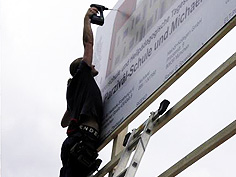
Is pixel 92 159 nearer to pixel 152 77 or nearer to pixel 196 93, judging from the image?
pixel 152 77

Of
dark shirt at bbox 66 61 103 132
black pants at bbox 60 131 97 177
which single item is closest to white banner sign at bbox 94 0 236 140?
dark shirt at bbox 66 61 103 132

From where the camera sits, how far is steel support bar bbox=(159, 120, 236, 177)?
3.34 m

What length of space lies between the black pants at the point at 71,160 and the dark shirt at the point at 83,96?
0.15 meters

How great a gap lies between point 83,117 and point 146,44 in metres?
0.74

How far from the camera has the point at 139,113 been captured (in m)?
4.49

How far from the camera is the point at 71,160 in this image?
481 cm

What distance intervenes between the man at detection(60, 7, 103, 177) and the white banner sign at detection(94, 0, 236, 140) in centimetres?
11

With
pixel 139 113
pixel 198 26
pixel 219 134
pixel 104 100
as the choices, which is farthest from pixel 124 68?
pixel 219 134

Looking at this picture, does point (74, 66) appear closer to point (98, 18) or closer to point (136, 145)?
point (98, 18)

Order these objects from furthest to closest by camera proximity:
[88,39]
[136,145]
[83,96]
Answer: [88,39], [83,96], [136,145]

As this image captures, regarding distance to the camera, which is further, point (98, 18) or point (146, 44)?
point (98, 18)

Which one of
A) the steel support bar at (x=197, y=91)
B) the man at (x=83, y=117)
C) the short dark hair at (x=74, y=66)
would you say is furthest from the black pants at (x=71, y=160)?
the steel support bar at (x=197, y=91)

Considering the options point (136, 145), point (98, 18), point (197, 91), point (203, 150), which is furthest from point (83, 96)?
point (203, 150)

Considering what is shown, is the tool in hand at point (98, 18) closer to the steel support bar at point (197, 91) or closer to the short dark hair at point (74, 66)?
the short dark hair at point (74, 66)
